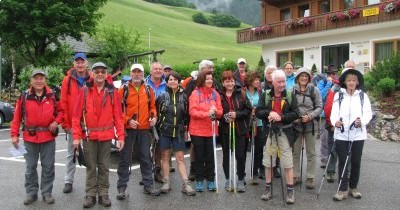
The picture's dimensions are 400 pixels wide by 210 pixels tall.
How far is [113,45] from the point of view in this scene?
3944 cm

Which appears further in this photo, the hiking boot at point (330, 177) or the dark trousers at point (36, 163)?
the hiking boot at point (330, 177)

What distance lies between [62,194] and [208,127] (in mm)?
2515

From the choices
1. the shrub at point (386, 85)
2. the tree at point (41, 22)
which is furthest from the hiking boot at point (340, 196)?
the tree at point (41, 22)

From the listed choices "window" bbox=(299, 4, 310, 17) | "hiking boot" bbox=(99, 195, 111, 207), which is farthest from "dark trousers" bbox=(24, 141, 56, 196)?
"window" bbox=(299, 4, 310, 17)

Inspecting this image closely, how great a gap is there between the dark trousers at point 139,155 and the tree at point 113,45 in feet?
105

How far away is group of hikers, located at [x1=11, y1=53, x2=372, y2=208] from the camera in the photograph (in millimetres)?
6320

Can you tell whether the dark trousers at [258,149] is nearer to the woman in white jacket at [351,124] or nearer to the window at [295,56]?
the woman in white jacket at [351,124]

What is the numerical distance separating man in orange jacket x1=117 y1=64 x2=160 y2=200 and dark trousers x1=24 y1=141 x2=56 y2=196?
1018 millimetres

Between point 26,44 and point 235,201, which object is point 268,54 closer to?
point 26,44

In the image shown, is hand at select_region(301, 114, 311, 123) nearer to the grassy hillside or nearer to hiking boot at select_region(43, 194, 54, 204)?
hiking boot at select_region(43, 194, 54, 204)

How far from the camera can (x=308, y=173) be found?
289 inches

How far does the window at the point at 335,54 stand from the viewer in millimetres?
29172

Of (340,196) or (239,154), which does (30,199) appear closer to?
(239,154)

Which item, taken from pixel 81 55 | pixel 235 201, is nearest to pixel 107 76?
pixel 81 55
